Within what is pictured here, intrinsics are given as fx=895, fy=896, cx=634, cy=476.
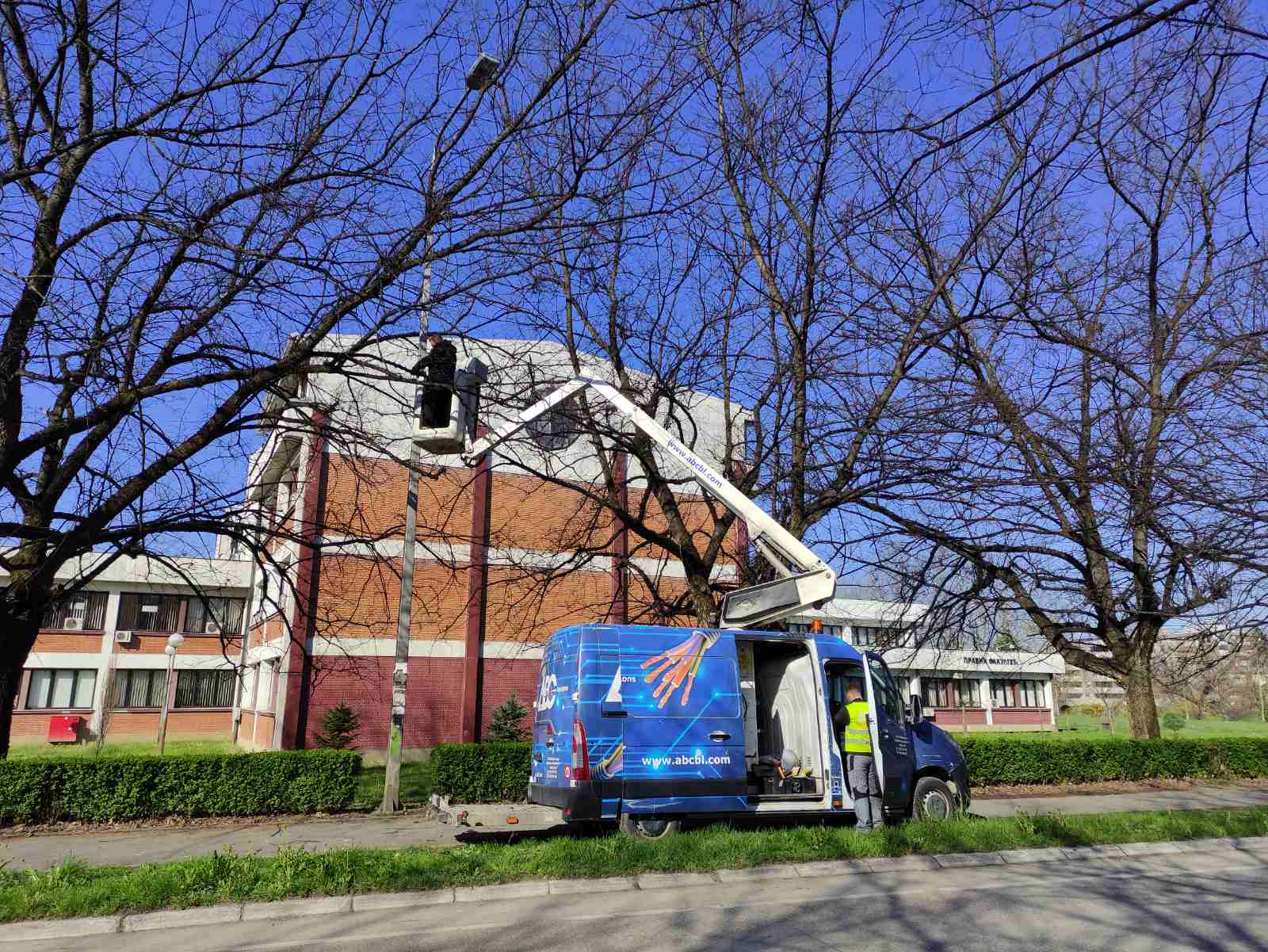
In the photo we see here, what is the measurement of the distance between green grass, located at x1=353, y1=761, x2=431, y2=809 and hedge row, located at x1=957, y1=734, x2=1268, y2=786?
1106 cm

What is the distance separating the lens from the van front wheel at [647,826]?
942cm

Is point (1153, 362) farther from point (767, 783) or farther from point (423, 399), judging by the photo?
point (423, 399)

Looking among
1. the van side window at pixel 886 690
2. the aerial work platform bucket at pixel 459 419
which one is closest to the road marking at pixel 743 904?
the van side window at pixel 886 690

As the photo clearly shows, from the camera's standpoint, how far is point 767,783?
35.3ft

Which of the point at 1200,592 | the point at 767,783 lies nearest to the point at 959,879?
the point at 767,783

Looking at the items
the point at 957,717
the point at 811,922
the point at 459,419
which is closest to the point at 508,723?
the point at 459,419

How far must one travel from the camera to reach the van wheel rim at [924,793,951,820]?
1152 cm

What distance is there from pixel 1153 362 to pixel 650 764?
7507mm

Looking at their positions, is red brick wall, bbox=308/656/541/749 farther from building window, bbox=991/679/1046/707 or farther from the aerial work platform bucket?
building window, bbox=991/679/1046/707

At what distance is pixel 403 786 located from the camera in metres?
19.2

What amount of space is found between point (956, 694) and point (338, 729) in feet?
144

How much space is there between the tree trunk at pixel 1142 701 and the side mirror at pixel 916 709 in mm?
10449

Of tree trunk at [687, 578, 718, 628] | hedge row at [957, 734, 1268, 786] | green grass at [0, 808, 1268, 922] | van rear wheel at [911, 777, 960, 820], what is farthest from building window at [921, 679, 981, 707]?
green grass at [0, 808, 1268, 922]

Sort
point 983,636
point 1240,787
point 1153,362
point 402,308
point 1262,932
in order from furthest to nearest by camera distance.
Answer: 1. point 983,636
2. point 1240,787
3. point 1153,362
4. point 402,308
5. point 1262,932
